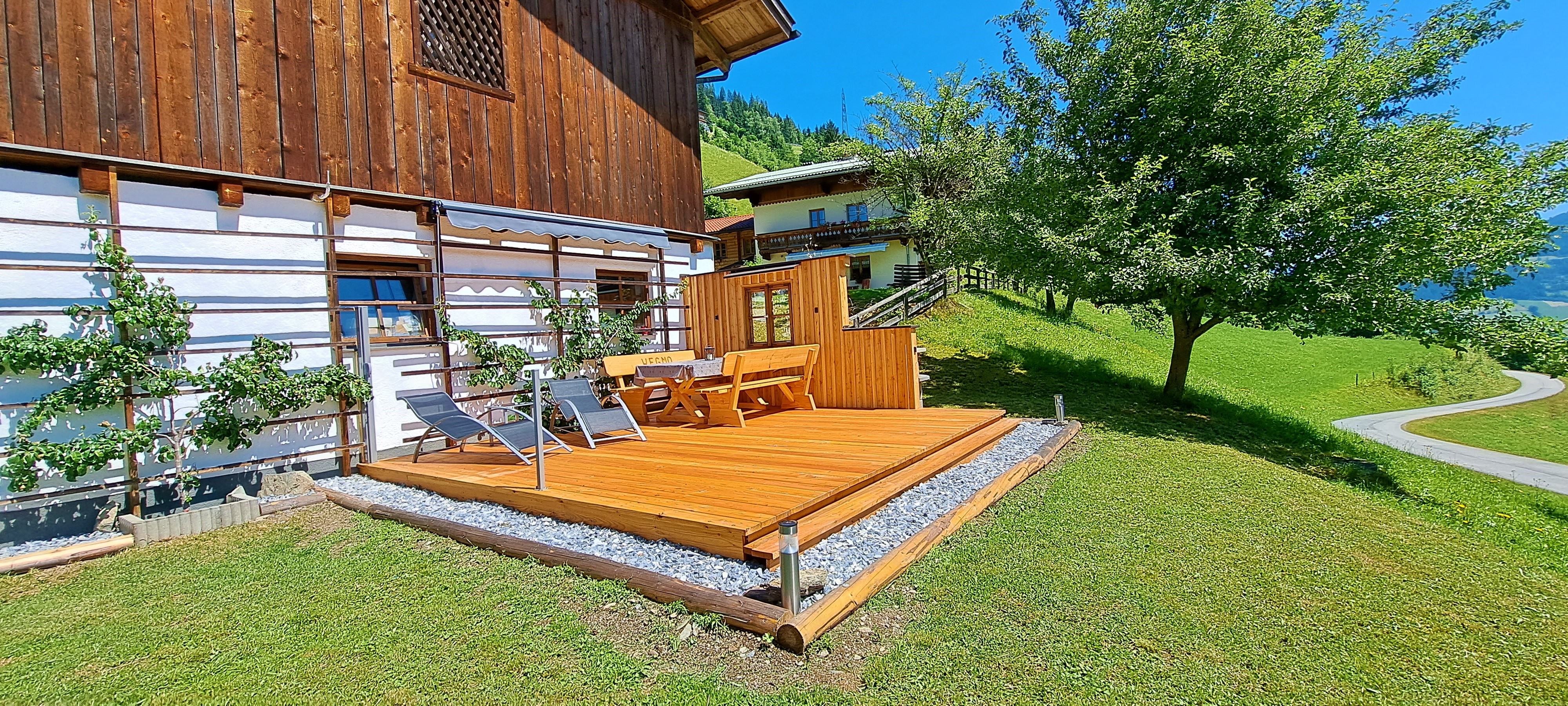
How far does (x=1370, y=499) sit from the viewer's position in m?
7.18

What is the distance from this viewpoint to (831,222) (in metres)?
31.6

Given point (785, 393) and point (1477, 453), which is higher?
point (785, 393)

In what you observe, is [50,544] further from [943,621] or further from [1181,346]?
[1181,346]

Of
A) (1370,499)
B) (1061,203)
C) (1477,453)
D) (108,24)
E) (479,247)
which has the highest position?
(108,24)

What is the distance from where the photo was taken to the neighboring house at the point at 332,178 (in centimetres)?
528

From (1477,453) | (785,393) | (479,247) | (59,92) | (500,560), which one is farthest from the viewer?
(1477,453)

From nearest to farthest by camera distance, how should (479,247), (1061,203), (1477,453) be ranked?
1. (479,247)
2. (1061,203)
3. (1477,453)

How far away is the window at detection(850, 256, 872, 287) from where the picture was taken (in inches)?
1235

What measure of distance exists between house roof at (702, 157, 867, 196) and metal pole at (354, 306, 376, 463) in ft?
77.9

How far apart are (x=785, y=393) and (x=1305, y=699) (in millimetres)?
6736

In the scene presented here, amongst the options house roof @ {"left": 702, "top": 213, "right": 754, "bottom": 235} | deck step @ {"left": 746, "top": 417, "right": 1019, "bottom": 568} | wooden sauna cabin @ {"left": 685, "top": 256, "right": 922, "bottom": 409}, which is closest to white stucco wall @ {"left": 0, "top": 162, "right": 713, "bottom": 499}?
wooden sauna cabin @ {"left": 685, "top": 256, "right": 922, "bottom": 409}

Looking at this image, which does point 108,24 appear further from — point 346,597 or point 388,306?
point 346,597

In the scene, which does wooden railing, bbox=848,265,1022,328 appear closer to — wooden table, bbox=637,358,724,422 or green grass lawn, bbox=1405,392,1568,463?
wooden table, bbox=637,358,724,422

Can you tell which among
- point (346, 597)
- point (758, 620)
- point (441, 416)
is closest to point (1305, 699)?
point (758, 620)
